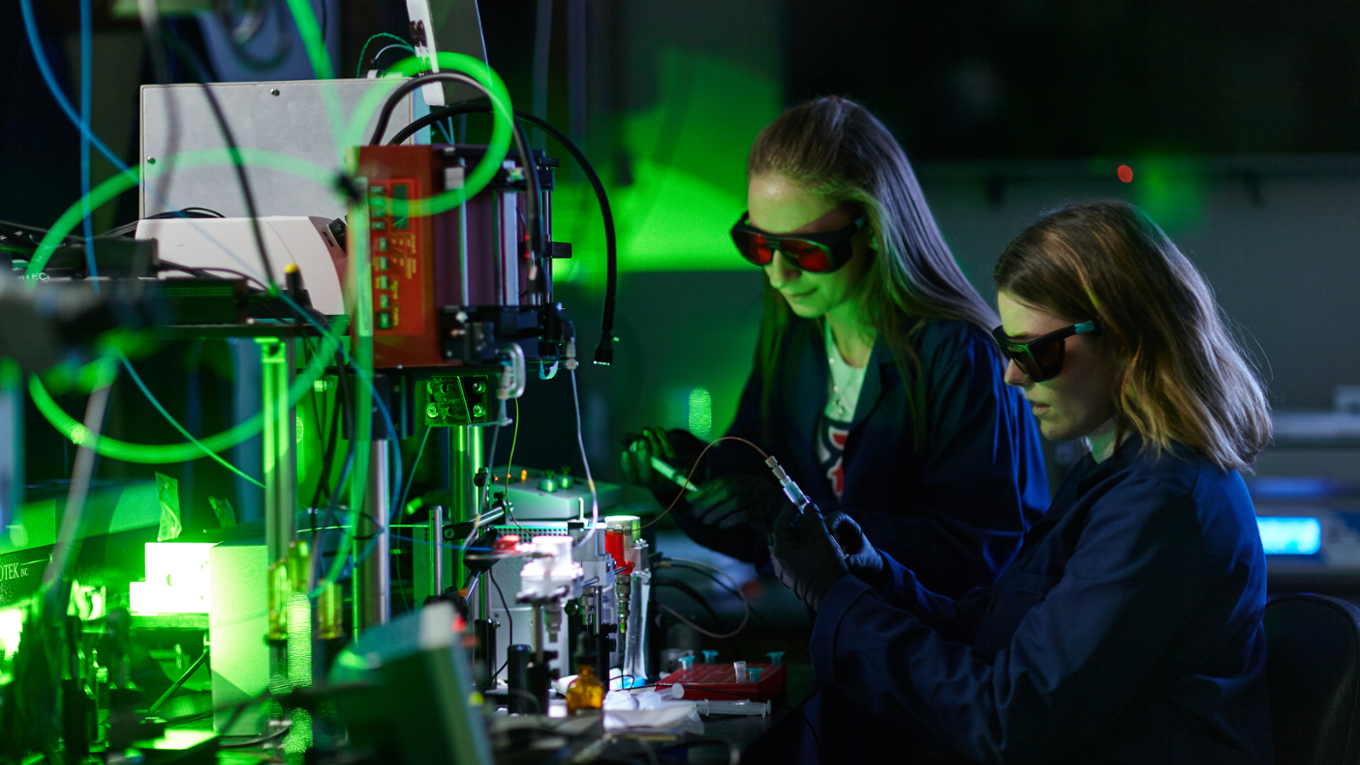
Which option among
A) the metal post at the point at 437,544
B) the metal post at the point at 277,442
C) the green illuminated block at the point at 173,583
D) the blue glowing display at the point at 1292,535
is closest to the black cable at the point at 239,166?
the metal post at the point at 277,442

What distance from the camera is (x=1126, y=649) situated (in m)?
1.28

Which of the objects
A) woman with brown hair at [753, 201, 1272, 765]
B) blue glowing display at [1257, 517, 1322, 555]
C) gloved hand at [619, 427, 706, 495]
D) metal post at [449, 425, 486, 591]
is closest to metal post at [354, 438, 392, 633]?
metal post at [449, 425, 486, 591]

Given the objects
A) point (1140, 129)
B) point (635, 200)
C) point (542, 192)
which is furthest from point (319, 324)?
point (1140, 129)

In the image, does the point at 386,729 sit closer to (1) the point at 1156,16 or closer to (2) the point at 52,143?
(2) the point at 52,143

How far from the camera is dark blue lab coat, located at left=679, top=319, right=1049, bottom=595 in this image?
1983 millimetres

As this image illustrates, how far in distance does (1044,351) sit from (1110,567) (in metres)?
0.34

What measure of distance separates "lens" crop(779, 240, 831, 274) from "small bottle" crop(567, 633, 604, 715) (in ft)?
3.32

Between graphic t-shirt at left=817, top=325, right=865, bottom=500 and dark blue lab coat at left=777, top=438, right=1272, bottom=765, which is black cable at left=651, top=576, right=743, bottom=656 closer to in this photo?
graphic t-shirt at left=817, top=325, right=865, bottom=500

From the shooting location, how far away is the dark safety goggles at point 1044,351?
1.45 meters

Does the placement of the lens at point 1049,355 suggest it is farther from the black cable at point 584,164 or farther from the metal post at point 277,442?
the metal post at point 277,442

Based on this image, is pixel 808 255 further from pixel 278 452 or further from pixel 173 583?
pixel 173 583

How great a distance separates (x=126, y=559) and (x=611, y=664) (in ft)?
2.69

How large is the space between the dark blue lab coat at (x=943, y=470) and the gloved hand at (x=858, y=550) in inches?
8.2

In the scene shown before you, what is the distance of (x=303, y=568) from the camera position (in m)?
1.16
